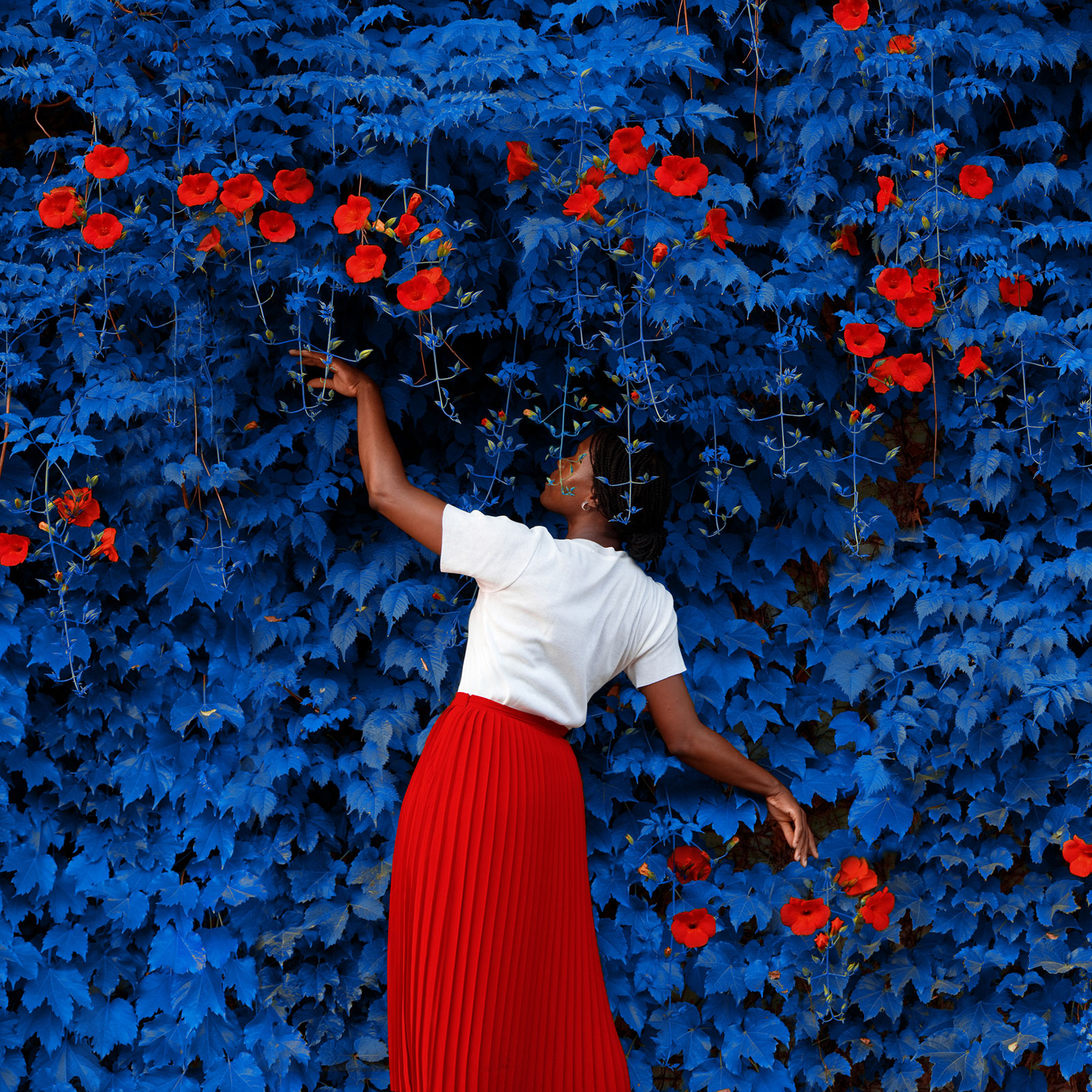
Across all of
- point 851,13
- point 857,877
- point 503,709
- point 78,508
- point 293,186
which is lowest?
point 857,877

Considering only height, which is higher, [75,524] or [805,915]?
[75,524]

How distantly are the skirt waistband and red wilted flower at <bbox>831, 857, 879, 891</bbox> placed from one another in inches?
47.5

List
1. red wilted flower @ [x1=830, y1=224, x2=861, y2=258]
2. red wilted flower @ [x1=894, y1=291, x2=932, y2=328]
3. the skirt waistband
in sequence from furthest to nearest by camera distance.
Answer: red wilted flower @ [x1=830, y1=224, x2=861, y2=258] → red wilted flower @ [x1=894, y1=291, x2=932, y2=328] → the skirt waistband

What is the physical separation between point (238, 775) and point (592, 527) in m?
1.45

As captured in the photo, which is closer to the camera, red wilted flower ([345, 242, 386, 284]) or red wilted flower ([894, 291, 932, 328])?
red wilted flower ([345, 242, 386, 284])

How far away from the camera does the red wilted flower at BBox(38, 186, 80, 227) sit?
2.66m

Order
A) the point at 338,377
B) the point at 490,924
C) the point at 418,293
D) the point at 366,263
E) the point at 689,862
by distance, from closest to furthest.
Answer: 1. the point at 490,924
2. the point at 418,293
3. the point at 366,263
4. the point at 338,377
5. the point at 689,862

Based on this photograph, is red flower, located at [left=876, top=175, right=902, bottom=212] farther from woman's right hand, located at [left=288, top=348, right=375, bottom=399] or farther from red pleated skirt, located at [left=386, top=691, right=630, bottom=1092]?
red pleated skirt, located at [left=386, top=691, right=630, bottom=1092]

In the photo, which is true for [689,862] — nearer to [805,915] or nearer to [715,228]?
[805,915]

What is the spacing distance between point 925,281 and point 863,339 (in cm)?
26

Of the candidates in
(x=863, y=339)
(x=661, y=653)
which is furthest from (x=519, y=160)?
(x=661, y=653)

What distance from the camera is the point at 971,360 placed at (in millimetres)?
2998

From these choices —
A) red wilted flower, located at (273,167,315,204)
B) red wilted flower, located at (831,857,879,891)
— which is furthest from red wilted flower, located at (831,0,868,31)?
red wilted flower, located at (831,857,879,891)

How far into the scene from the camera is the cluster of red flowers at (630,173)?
2.48m
